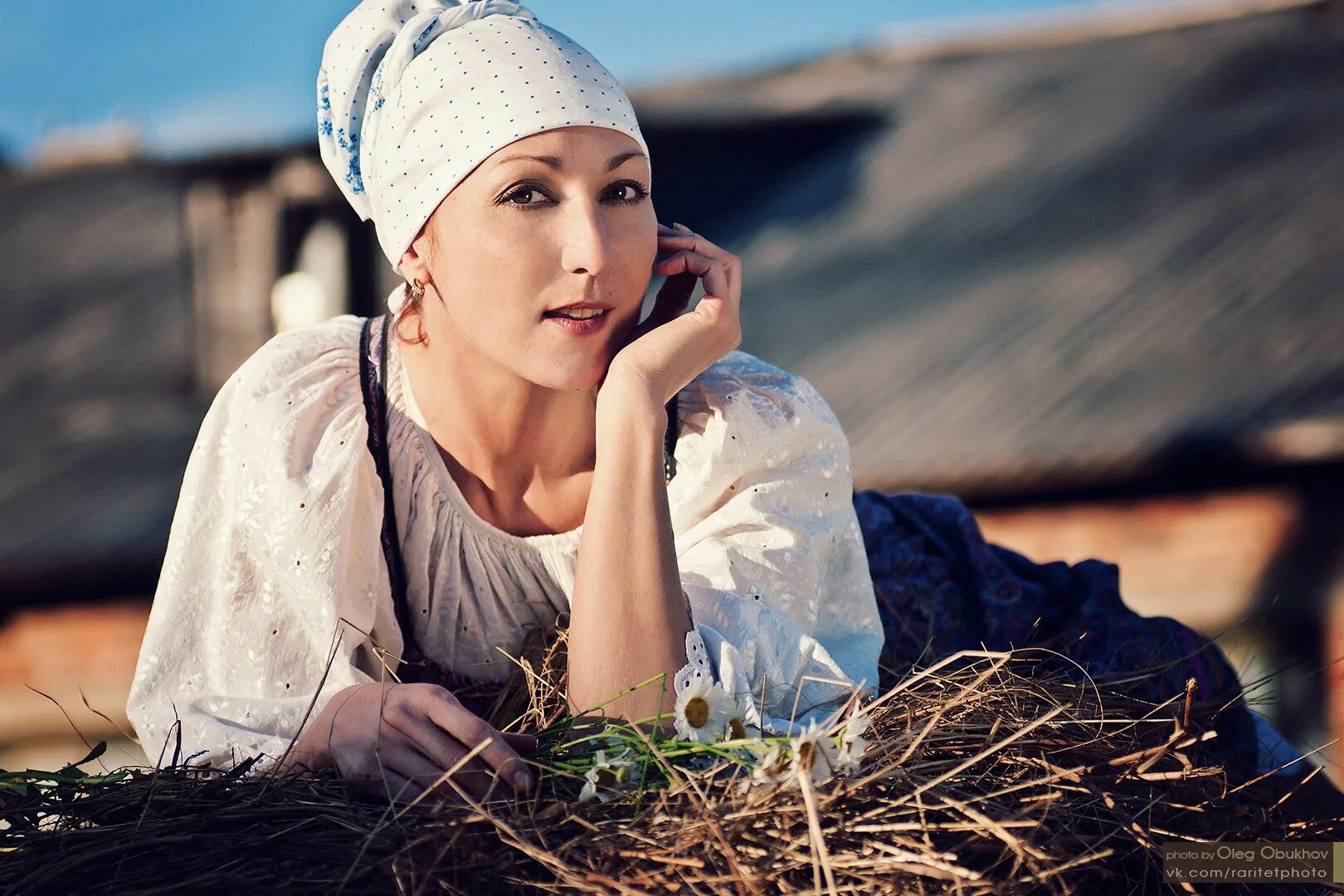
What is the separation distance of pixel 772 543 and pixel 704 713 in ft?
1.87

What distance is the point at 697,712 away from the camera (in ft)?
6.50

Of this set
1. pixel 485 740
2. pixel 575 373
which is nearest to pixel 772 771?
pixel 485 740

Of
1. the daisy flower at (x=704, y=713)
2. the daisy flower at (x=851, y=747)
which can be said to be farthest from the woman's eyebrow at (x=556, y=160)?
the daisy flower at (x=851, y=747)

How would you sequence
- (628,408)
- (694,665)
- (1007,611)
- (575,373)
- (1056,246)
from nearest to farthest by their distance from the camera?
(694,665)
(628,408)
(575,373)
(1007,611)
(1056,246)

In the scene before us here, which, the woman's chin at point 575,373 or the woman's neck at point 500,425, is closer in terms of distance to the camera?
the woman's chin at point 575,373

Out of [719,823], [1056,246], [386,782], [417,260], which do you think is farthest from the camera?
[1056,246]

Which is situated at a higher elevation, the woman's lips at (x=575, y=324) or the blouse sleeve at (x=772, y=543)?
the woman's lips at (x=575, y=324)

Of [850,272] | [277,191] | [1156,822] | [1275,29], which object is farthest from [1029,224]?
[1156,822]

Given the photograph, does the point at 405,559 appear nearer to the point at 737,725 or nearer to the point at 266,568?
the point at 266,568

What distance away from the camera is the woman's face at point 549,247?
7.73 feet

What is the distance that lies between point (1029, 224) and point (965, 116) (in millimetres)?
1531

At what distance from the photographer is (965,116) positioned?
35.9 ft

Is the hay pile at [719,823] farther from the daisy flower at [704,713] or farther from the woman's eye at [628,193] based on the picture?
the woman's eye at [628,193]

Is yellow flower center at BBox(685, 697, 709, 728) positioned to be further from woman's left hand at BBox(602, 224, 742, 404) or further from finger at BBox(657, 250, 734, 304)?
finger at BBox(657, 250, 734, 304)
